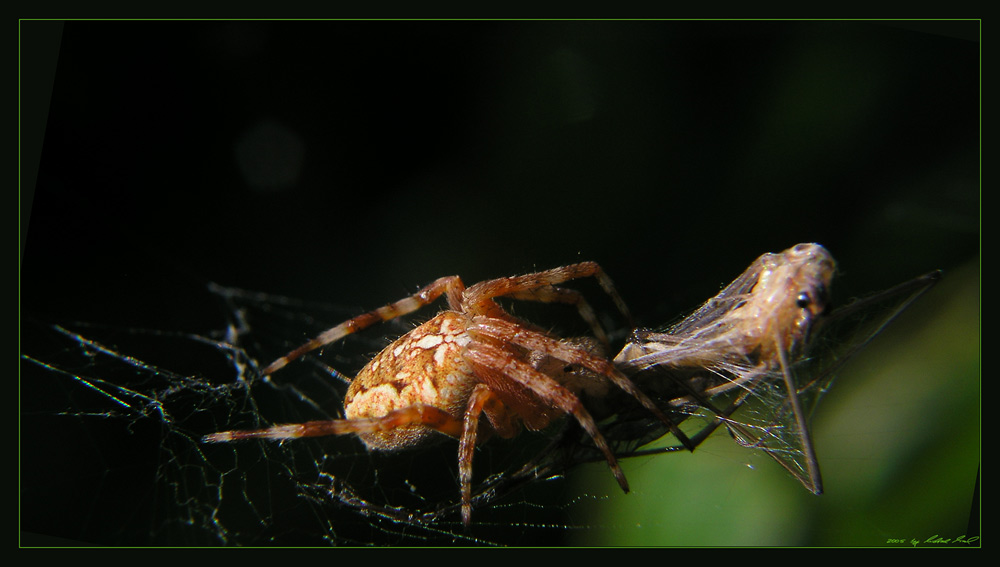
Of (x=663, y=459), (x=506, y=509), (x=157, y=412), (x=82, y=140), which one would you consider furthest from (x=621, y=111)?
(x=82, y=140)

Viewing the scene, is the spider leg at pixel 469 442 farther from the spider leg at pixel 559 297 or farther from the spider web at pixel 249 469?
the spider leg at pixel 559 297

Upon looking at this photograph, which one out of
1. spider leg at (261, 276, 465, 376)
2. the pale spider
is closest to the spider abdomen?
the pale spider

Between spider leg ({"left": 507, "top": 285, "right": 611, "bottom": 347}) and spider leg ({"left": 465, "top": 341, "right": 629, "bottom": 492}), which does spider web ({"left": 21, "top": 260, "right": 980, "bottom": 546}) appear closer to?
spider leg ({"left": 465, "top": 341, "right": 629, "bottom": 492})

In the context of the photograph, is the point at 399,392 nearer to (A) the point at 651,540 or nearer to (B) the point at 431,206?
(A) the point at 651,540

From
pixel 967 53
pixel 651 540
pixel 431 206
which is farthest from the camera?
pixel 431 206

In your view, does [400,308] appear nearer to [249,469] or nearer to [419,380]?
[419,380]

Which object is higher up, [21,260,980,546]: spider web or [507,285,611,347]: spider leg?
[507,285,611,347]: spider leg

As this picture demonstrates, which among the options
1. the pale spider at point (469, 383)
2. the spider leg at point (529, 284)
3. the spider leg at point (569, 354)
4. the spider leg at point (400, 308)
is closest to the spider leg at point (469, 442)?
the pale spider at point (469, 383)
